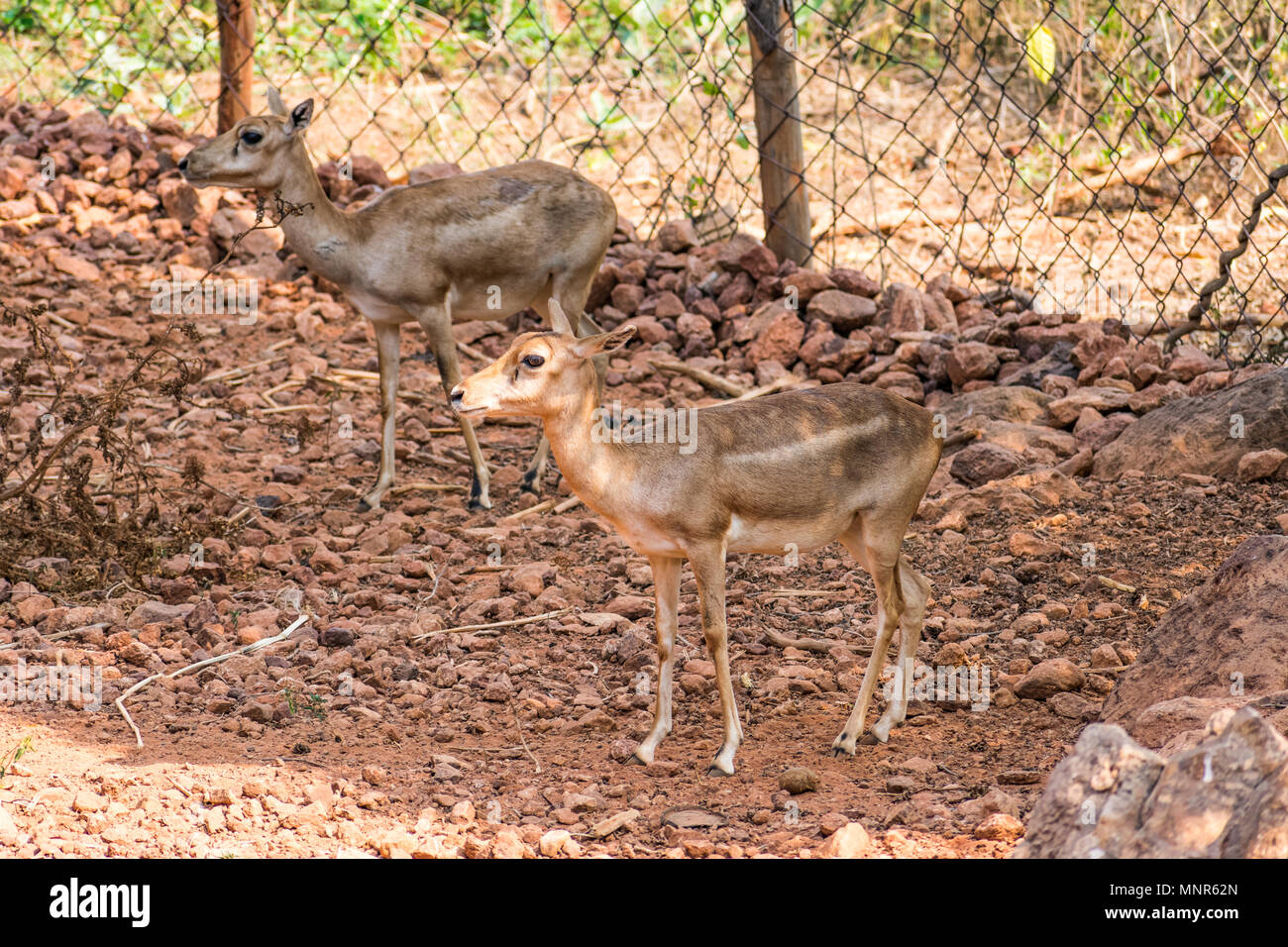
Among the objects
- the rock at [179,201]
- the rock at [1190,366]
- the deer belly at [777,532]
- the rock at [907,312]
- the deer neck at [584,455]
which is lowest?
the deer belly at [777,532]

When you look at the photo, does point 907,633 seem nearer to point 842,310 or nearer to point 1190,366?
point 1190,366

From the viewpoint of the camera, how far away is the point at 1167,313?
416 inches

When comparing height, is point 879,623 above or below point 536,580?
below

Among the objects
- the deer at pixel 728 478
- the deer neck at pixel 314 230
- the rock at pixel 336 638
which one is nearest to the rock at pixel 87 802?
the deer at pixel 728 478

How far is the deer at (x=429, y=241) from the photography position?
7.88m

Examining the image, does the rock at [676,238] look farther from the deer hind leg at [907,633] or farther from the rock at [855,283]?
the deer hind leg at [907,633]

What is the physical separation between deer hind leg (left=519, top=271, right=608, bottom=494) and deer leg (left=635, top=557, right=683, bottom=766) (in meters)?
2.90

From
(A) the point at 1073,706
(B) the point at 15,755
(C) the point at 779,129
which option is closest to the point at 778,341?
(C) the point at 779,129

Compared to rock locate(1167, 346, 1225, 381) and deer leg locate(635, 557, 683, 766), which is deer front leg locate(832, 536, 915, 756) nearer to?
deer leg locate(635, 557, 683, 766)

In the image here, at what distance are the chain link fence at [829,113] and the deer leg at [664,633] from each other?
517 cm

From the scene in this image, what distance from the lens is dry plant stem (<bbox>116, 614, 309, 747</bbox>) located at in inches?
207

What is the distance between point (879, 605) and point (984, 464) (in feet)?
8.21

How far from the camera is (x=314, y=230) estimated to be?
26.1 ft

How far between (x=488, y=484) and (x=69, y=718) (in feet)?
10.5
